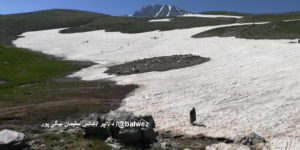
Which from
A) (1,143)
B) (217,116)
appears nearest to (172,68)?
(217,116)

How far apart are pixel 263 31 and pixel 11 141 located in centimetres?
5748

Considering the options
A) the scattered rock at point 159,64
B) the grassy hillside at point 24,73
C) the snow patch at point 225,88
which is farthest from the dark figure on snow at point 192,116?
the scattered rock at point 159,64

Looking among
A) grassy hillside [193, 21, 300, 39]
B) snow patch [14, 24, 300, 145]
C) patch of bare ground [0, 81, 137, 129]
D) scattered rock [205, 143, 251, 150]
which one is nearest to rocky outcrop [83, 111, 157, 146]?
scattered rock [205, 143, 251, 150]

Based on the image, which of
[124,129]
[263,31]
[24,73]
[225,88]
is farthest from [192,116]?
[263,31]

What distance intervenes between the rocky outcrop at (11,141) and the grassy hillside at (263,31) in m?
50.7

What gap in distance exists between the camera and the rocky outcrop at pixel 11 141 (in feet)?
54.9

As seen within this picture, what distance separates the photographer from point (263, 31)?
6669 centimetres

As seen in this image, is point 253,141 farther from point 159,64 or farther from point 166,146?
point 159,64

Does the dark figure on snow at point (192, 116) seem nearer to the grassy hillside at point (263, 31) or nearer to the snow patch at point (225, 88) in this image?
the snow patch at point (225, 88)

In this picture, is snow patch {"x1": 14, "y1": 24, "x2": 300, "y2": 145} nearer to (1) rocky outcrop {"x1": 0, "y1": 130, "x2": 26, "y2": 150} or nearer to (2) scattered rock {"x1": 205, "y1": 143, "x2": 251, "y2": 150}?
(2) scattered rock {"x1": 205, "y1": 143, "x2": 251, "y2": 150}

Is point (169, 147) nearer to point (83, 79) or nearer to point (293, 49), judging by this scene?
point (83, 79)

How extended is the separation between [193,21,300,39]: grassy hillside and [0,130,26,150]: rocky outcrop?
50666mm

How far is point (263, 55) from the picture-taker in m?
48.1

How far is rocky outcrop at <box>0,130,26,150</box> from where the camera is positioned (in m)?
16.7
